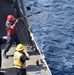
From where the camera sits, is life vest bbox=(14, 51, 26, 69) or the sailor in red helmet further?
the sailor in red helmet

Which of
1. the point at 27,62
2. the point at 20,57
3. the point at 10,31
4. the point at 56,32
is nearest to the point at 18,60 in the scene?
the point at 20,57

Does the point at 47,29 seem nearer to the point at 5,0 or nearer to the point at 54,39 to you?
the point at 54,39

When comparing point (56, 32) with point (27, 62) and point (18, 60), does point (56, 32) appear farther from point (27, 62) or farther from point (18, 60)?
point (18, 60)

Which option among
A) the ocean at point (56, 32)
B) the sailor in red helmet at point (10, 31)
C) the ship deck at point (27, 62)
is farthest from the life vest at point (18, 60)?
the ocean at point (56, 32)

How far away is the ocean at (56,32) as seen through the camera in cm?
2991

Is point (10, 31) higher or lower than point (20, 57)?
higher

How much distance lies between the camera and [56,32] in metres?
36.4

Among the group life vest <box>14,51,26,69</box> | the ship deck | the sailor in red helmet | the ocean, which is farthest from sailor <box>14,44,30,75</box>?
the ocean

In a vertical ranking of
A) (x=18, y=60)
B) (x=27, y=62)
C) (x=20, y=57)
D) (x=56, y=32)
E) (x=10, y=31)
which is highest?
(x=10, y=31)

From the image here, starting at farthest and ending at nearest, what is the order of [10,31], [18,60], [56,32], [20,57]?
[56,32], [10,31], [18,60], [20,57]

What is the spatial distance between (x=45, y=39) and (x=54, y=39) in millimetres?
751

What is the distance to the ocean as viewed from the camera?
29.9 metres

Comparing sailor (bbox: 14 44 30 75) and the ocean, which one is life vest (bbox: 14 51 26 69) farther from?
the ocean

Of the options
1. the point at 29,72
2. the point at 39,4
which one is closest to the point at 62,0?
the point at 39,4
